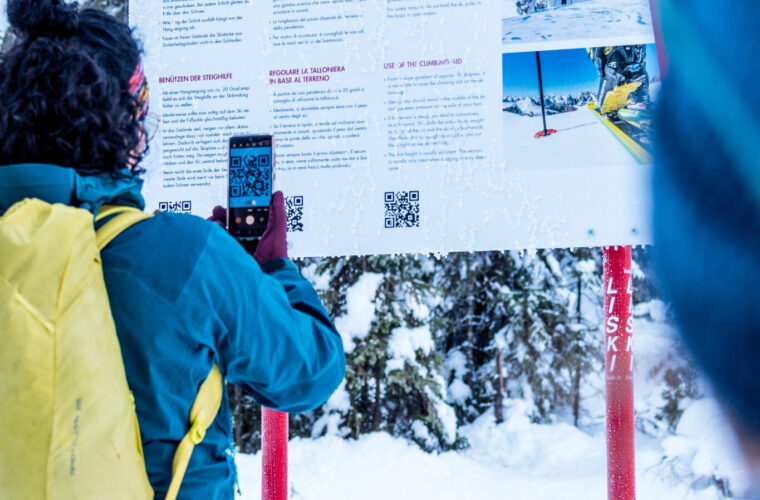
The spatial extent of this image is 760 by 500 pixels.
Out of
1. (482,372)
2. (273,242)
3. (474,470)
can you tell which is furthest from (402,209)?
(482,372)

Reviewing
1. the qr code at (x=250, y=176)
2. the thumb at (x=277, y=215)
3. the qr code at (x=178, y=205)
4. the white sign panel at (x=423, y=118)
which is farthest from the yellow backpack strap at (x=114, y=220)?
the qr code at (x=178, y=205)

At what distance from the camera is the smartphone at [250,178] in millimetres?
2633

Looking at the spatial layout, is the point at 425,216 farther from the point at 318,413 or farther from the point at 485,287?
the point at 485,287

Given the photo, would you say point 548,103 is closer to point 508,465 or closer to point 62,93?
point 62,93

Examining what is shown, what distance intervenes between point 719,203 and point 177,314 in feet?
3.85

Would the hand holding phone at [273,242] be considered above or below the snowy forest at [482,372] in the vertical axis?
above

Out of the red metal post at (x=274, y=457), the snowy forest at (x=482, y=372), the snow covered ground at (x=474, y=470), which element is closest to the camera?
the red metal post at (x=274, y=457)

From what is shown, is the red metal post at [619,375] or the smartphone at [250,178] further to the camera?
the red metal post at [619,375]

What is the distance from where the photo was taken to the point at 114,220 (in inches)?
61.1

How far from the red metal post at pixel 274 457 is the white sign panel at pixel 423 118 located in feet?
3.09

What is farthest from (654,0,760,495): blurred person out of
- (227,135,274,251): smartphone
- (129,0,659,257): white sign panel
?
(129,0,659,257): white sign panel

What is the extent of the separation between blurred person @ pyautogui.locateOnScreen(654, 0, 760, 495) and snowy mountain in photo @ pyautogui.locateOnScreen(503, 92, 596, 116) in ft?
9.46

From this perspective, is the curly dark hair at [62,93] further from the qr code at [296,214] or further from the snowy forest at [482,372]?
the snowy forest at [482,372]

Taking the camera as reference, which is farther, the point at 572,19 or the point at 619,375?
the point at 619,375
